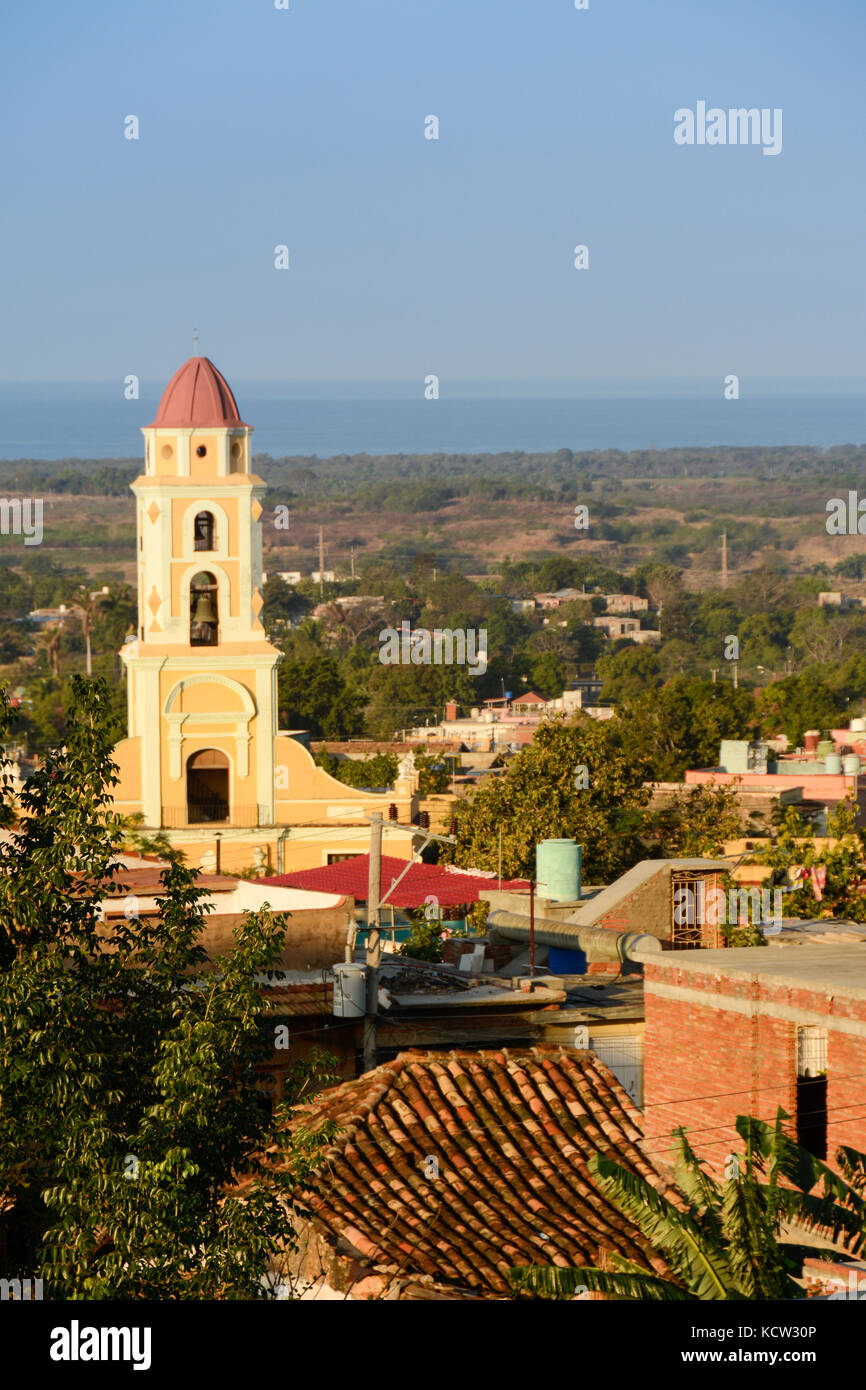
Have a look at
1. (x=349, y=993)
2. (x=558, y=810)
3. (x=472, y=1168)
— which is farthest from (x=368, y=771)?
(x=472, y=1168)

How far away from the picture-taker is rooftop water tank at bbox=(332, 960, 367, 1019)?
1374cm

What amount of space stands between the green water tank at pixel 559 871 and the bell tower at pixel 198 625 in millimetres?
14324

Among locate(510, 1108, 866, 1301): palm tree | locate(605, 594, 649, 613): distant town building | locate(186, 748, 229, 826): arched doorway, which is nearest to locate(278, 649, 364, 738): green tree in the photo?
locate(186, 748, 229, 826): arched doorway

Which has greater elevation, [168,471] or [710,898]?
[168,471]

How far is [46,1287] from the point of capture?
371 inches

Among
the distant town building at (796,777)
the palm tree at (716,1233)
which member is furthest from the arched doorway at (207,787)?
the palm tree at (716,1233)

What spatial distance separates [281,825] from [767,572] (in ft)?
482

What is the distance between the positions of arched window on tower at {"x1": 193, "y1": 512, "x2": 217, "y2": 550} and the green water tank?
15.0 meters

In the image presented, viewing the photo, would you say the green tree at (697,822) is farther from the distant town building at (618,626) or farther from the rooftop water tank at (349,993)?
the distant town building at (618,626)

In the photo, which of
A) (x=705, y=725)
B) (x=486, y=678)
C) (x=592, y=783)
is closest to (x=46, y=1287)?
(x=592, y=783)

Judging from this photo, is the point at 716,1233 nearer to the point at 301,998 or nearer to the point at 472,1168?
the point at 472,1168

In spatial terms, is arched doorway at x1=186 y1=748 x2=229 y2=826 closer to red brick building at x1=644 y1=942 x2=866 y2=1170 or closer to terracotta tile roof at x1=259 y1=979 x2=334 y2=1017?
terracotta tile roof at x1=259 y1=979 x2=334 y2=1017
